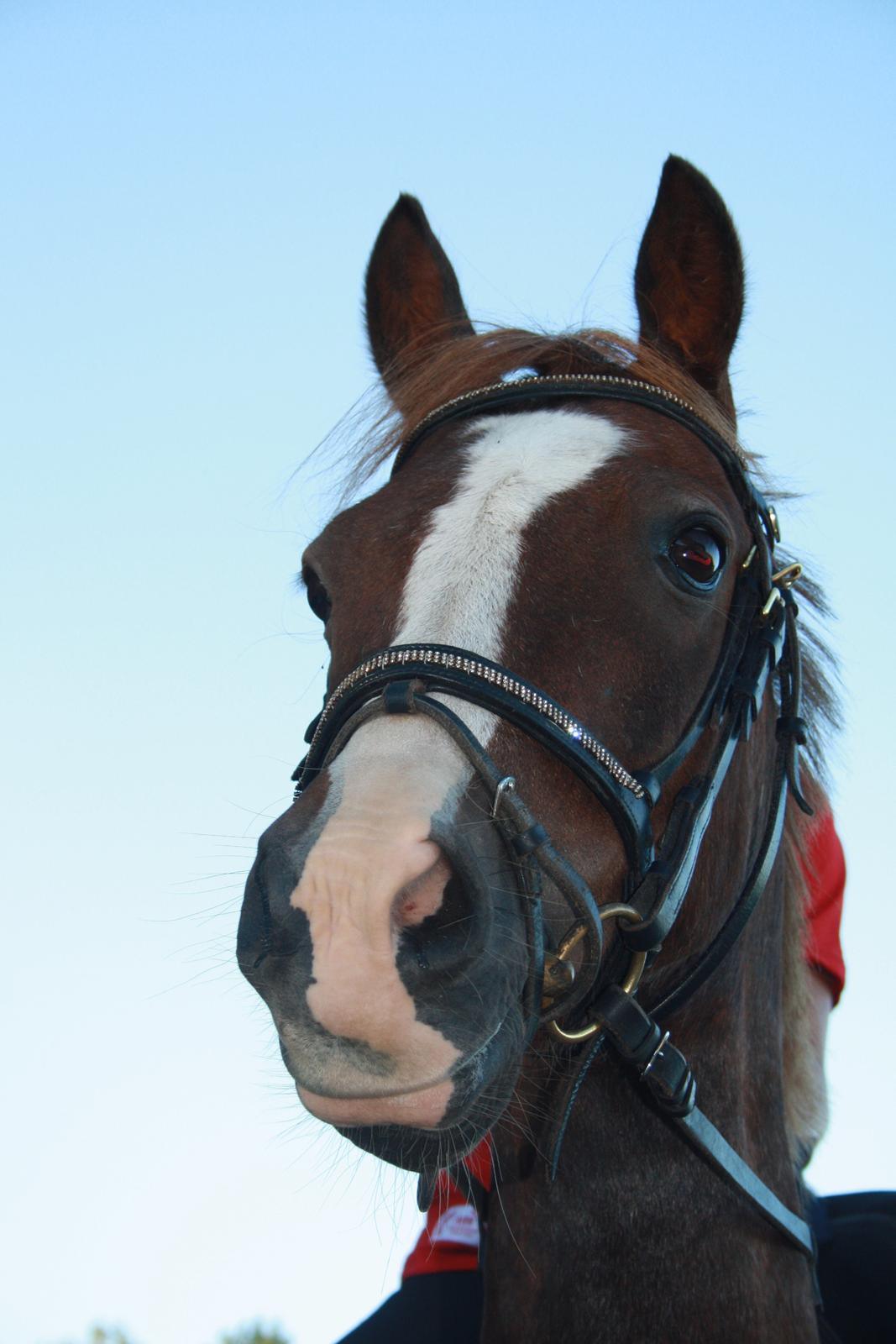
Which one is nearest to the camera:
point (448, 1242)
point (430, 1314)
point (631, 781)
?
point (631, 781)

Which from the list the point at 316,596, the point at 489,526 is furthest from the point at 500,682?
the point at 316,596

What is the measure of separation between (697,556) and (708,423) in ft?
1.88

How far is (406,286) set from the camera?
4.10 meters

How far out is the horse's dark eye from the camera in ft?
8.94

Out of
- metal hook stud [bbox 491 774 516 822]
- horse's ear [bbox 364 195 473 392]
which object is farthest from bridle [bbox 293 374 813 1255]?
horse's ear [bbox 364 195 473 392]

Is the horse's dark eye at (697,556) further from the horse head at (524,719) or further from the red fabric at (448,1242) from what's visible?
the red fabric at (448,1242)

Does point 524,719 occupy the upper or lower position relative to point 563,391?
lower

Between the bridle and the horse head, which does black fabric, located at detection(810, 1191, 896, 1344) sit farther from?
the horse head

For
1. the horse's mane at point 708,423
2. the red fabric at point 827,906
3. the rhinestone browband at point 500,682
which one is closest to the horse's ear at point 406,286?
the horse's mane at point 708,423

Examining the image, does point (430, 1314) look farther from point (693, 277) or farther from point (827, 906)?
point (693, 277)

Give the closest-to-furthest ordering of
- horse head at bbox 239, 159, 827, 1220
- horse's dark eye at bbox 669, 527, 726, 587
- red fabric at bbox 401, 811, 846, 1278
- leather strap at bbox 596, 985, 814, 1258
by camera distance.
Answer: horse head at bbox 239, 159, 827, 1220 < leather strap at bbox 596, 985, 814, 1258 < horse's dark eye at bbox 669, 527, 726, 587 < red fabric at bbox 401, 811, 846, 1278

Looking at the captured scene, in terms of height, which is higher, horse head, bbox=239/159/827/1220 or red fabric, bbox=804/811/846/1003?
horse head, bbox=239/159/827/1220

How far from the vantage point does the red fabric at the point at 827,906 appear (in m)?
3.91

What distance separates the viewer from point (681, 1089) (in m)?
2.62
